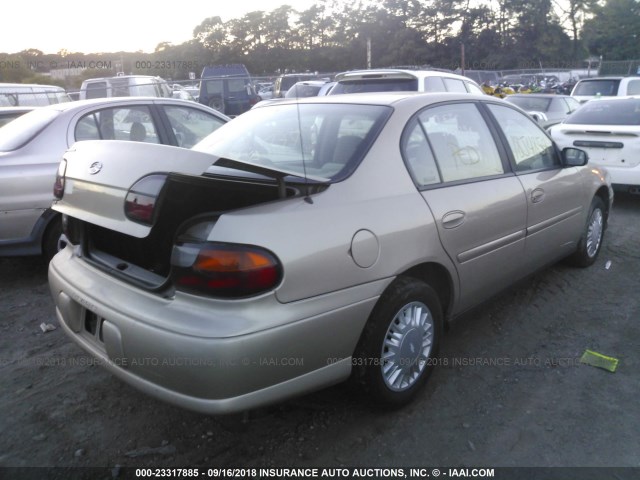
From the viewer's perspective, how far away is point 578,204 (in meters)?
4.39

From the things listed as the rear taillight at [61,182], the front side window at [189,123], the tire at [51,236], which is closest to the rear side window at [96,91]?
the front side window at [189,123]

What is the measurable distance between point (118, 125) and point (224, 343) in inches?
148

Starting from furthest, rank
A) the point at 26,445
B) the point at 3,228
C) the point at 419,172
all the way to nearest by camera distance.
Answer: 1. the point at 3,228
2. the point at 419,172
3. the point at 26,445

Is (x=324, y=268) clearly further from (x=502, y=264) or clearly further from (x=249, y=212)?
(x=502, y=264)

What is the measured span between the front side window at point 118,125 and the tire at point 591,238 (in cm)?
405

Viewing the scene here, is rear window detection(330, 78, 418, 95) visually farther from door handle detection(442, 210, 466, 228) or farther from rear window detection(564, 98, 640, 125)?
door handle detection(442, 210, 466, 228)

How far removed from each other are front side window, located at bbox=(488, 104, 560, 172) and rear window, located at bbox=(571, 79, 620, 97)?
12.5 m

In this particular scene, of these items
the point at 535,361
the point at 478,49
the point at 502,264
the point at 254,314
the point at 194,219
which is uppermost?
the point at 478,49

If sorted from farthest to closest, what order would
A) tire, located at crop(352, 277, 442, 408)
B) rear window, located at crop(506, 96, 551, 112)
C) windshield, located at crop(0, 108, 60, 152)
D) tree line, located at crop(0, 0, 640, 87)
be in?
tree line, located at crop(0, 0, 640, 87), rear window, located at crop(506, 96, 551, 112), windshield, located at crop(0, 108, 60, 152), tire, located at crop(352, 277, 442, 408)

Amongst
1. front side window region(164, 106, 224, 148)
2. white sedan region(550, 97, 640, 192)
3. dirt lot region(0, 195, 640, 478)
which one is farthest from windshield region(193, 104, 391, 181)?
white sedan region(550, 97, 640, 192)

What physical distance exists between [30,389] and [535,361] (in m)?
3.01

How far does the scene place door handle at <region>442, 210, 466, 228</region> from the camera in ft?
9.59

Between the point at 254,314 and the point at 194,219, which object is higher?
the point at 194,219

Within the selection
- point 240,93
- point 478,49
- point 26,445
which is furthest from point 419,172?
point 478,49
